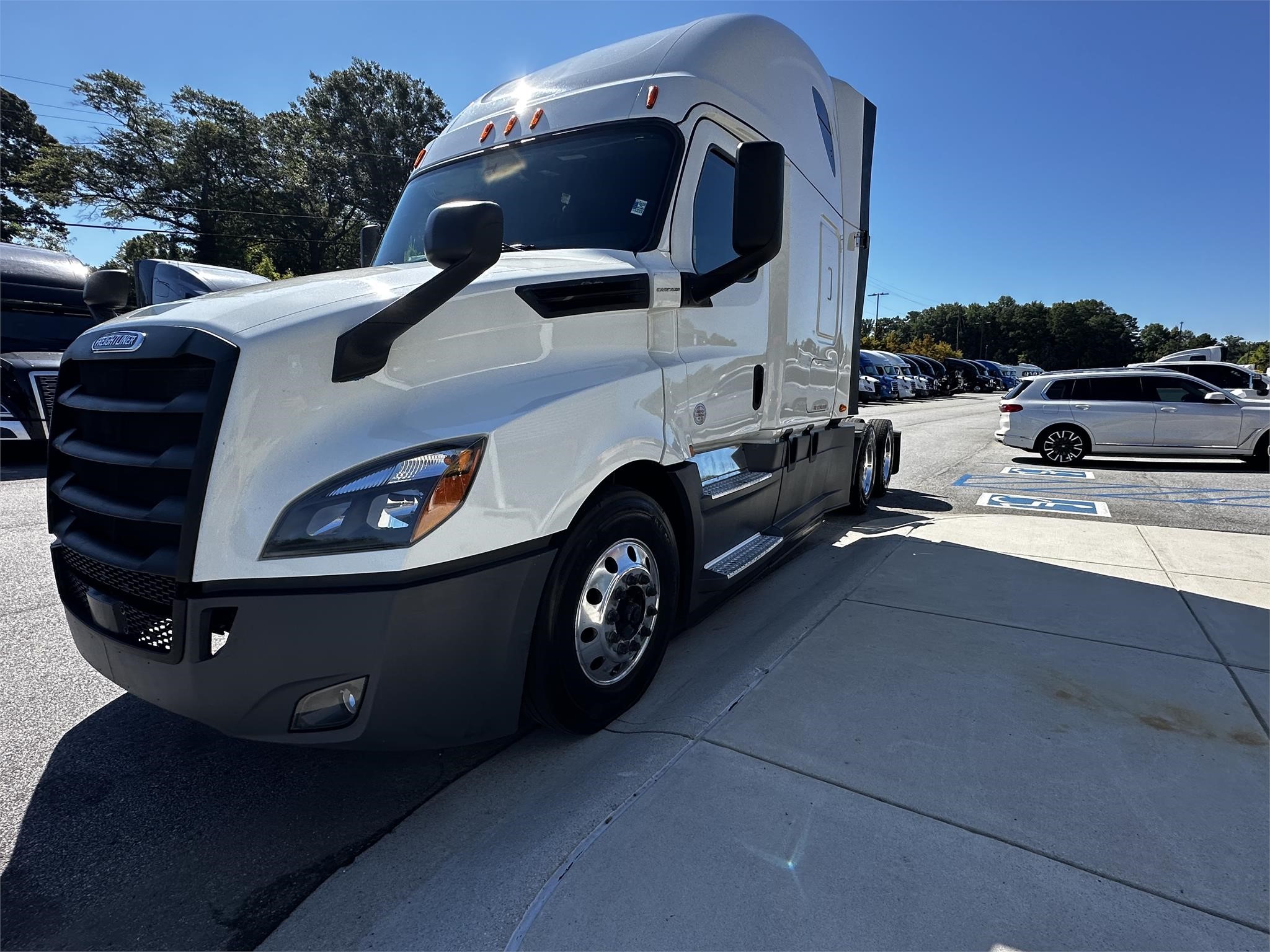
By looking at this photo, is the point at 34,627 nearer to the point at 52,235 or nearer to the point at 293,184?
the point at 293,184

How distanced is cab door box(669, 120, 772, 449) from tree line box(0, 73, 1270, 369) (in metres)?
39.6

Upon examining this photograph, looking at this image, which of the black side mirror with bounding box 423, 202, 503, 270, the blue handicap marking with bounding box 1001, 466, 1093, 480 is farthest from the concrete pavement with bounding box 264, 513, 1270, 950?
the blue handicap marking with bounding box 1001, 466, 1093, 480

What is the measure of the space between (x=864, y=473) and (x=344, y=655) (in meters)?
6.29

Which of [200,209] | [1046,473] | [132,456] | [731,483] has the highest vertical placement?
[200,209]

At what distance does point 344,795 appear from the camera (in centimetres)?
255

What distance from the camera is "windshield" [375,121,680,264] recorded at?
323 centimetres

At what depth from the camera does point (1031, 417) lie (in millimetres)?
12289

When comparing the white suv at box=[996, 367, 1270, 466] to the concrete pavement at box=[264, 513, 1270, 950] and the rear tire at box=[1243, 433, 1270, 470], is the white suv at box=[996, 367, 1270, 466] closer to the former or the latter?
the rear tire at box=[1243, 433, 1270, 470]

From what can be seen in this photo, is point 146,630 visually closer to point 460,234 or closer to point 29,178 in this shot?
point 460,234

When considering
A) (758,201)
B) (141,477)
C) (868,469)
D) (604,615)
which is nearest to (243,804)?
(141,477)

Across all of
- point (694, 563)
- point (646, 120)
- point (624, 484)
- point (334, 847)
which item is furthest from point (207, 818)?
point (646, 120)

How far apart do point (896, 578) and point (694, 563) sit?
2.38 m

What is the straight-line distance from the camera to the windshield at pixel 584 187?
127 inches

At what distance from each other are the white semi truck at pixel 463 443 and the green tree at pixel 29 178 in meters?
48.0
